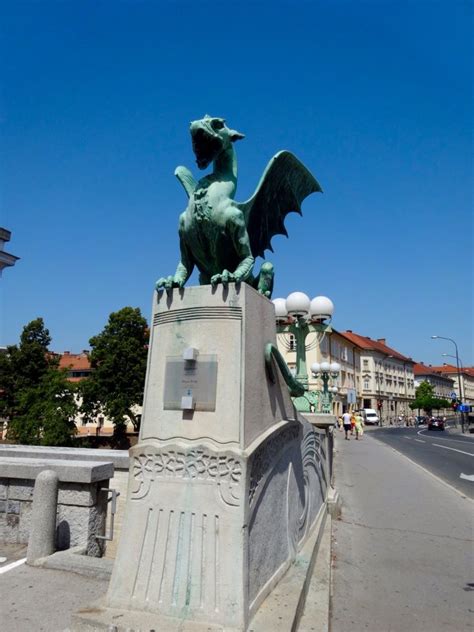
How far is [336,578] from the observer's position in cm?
498

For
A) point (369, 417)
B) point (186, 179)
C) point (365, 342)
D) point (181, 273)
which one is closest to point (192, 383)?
point (181, 273)

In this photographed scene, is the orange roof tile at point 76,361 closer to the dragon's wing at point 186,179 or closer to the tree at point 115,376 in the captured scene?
the tree at point 115,376

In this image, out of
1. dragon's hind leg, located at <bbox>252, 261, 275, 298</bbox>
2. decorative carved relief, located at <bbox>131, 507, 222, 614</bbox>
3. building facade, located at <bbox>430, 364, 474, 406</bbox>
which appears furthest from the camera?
building facade, located at <bbox>430, 364, 474, 406</bbox>

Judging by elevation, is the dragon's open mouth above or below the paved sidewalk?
above

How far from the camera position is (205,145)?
4.24 meters

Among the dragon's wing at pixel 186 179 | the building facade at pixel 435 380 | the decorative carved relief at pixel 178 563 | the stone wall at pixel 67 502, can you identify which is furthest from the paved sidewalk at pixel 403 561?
the building facade at pixel 435 380

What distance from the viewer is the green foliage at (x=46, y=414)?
25.6m

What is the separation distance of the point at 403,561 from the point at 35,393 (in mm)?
26283

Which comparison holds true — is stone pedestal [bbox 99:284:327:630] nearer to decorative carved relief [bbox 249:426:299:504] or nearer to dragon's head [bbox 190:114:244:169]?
decorative carved relief [bbox 249:426:299:504]

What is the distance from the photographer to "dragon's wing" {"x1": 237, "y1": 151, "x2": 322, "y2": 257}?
16.3 feet

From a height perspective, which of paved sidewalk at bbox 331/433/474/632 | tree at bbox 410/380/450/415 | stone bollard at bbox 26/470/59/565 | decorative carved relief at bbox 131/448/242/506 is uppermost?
tree at bbox 410/380/450/415

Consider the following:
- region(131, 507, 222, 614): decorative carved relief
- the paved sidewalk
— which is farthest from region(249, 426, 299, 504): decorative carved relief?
the paved sidewalk

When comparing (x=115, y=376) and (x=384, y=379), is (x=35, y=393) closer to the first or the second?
(x=115, y=376)

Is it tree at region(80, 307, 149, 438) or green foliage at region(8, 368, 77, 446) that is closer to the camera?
green foliage at region(8, 368, 77, 446)
